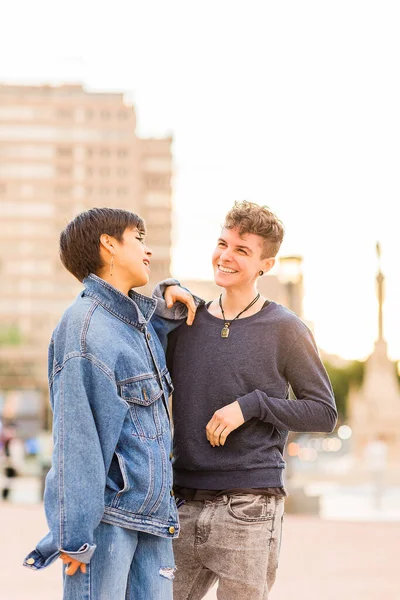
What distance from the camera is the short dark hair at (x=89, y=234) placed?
319cm

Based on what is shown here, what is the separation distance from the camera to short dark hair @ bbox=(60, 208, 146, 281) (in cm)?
319

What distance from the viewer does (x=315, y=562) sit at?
9.95 meters

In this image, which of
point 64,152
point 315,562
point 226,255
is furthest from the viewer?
point 64,152

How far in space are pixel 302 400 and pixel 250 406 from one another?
212 millimetres

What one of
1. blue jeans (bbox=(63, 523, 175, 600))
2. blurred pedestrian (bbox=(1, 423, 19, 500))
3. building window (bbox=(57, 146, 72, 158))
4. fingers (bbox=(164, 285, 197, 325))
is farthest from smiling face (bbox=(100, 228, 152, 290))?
building window (bbox=(57, 146, 72, 158))

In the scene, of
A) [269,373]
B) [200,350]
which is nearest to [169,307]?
[200,350]

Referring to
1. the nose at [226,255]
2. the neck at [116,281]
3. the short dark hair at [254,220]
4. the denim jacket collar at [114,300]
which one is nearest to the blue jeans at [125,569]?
the denim jacket collar at [114,300]

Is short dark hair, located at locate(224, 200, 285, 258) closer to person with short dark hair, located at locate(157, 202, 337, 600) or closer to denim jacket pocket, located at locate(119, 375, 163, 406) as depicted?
person with short dark hair, located at locate(157, 202, 337, 600)

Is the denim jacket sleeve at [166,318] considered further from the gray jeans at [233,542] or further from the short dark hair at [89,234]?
the gray jeans at [233,542]

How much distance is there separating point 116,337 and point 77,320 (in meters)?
0.13

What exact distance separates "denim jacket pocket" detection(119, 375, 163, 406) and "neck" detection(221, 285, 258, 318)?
53 centimetres

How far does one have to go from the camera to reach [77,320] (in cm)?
301

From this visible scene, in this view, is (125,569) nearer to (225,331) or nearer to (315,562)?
(225,331)

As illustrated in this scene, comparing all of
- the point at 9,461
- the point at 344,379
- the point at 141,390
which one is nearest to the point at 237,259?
the point at 141,390
